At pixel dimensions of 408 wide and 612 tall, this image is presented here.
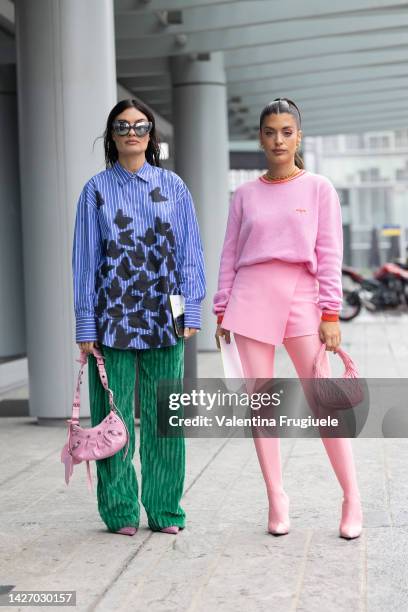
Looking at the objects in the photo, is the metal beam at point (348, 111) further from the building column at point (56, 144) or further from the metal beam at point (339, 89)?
the building column at point (56, 144)

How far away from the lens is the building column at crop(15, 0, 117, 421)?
348 inches

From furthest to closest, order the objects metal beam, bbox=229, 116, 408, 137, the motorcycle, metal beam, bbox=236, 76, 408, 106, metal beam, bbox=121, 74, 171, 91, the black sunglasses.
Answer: the motorcycle < metal beam, bbox=229, 116, 408, 137 < metal beam, bbox=121, 74, 171, 91 < metal beam, bbox=236, 76, 408, 106 < the black sunglasses

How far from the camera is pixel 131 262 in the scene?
17.0ft

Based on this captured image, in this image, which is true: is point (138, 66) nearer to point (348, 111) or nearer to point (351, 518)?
point (348, 111)

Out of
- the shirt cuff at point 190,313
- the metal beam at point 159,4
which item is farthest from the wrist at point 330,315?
the metal beam at point 159,4

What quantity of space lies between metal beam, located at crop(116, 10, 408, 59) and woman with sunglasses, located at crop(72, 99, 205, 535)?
7770 mm

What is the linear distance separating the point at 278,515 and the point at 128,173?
5.01ft

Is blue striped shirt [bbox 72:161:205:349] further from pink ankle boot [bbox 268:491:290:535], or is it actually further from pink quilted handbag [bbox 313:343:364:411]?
pink ankle boot [bbox 268:491:290:535]

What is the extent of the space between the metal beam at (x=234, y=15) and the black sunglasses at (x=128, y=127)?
7130 mm

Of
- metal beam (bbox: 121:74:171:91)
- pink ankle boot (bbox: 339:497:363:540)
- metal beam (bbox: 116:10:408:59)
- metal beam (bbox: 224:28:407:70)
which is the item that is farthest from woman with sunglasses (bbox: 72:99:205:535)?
metal beam (bbox: 121:74:171:91)

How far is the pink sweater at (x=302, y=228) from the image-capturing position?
4.99 meters

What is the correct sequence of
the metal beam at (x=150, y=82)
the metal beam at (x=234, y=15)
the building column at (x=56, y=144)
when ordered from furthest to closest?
1. the metal beam at (x=150, y=82)
2. the metal beam at (x=234, y=15)
3. the building column at (x=56, y=144)

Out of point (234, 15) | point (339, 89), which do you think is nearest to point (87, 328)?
point (234, 15)

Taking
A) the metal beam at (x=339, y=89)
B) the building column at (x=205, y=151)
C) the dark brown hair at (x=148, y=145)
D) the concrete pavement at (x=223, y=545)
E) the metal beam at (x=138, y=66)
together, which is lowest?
the concrete pavement at (x=223, y=545)
